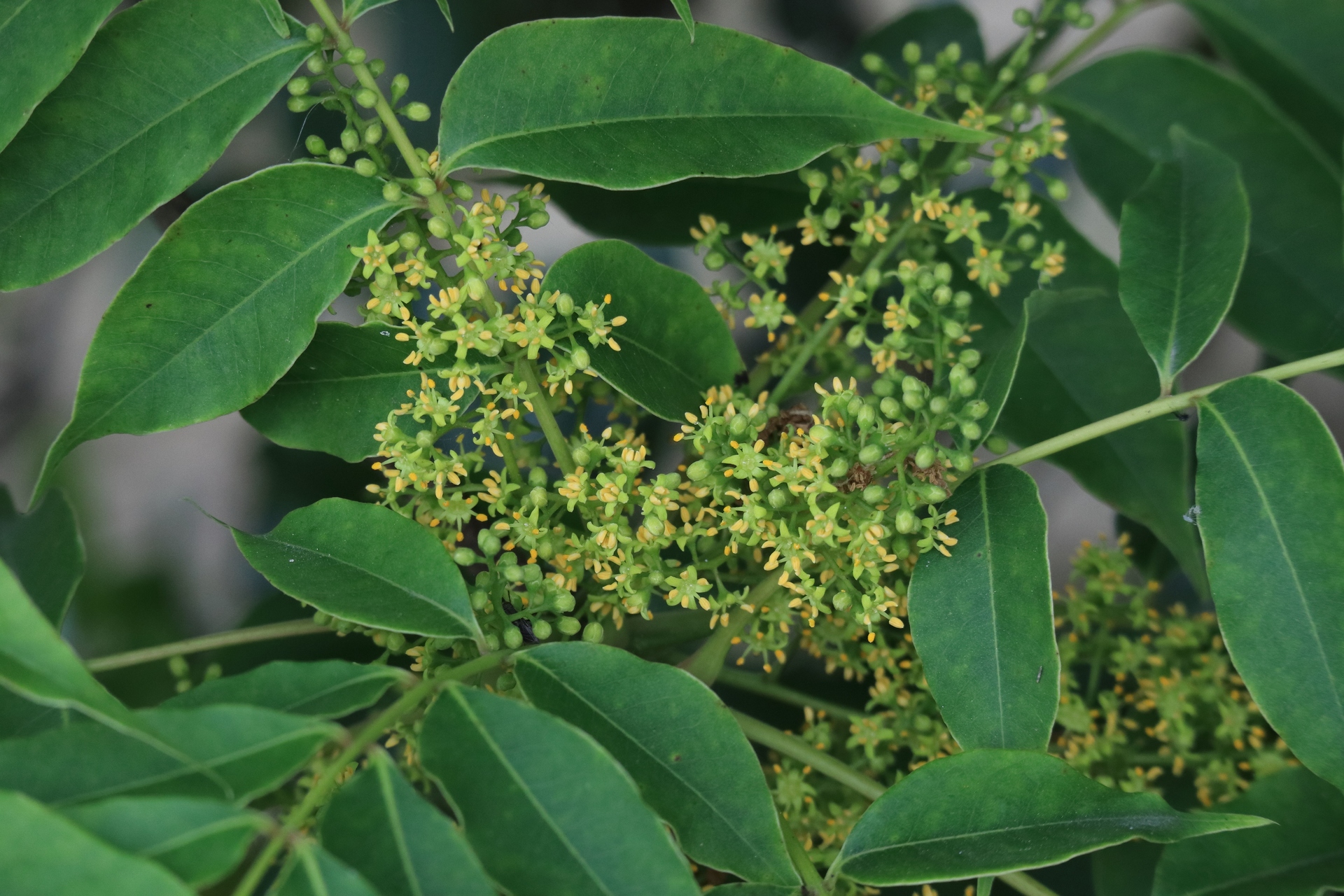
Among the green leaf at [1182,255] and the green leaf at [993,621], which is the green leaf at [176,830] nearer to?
the green leaf at [993,621]

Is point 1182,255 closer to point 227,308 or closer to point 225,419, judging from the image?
point 227,308

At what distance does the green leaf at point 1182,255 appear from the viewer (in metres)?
1.13

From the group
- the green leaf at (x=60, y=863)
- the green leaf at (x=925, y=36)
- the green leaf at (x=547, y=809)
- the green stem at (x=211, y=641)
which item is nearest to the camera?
the green leaf at (x=60, y=863)

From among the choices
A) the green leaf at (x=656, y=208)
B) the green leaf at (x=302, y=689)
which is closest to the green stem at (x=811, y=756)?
the green leaf at (x=302, y=689)

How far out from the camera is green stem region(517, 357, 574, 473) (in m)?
1.09

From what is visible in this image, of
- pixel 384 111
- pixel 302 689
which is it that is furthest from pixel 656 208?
pixel 302 689

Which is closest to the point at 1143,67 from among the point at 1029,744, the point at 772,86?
the point at 772,86

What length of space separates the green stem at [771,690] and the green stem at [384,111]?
746 millimetres

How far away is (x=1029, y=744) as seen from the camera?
1.00m

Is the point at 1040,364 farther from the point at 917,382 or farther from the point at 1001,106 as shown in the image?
the point at 917,382

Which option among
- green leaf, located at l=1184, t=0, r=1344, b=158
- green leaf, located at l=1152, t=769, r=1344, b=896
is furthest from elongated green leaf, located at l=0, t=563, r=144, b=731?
green leaf, located at l=1184, t=0, r=1344, b=158

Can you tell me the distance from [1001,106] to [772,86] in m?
0.57

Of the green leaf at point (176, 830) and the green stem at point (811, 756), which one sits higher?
the green leaf at point (176, 830)

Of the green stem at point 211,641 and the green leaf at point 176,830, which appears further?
the green stem at point 211,641
